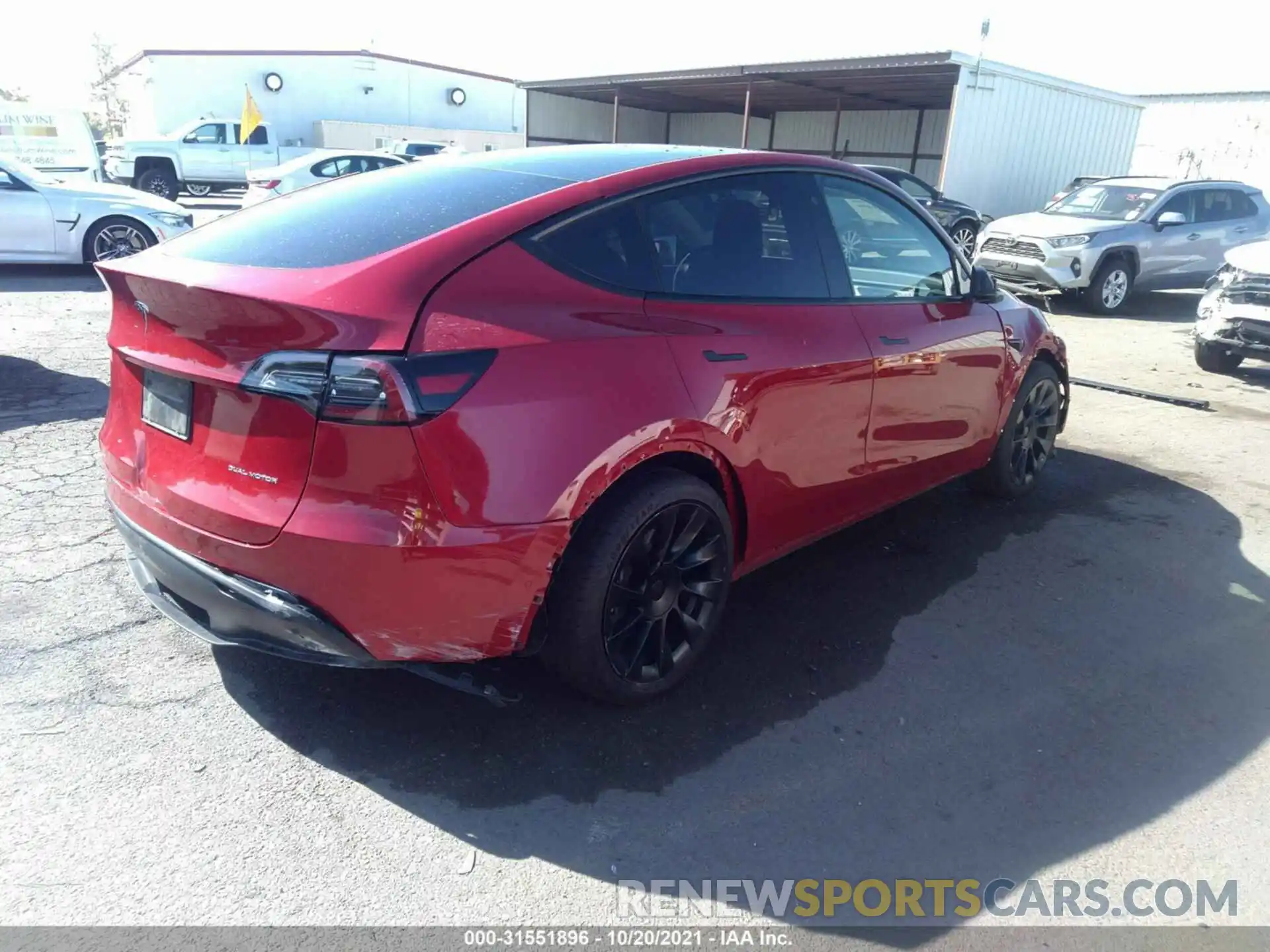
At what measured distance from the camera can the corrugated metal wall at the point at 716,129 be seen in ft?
103

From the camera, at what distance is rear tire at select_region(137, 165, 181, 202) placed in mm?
24125

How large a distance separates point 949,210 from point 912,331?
562 inches

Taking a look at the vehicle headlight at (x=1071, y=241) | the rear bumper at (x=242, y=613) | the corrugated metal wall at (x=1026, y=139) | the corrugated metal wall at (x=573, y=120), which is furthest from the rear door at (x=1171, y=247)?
the corrugated metal wall at (x=573, y=120)

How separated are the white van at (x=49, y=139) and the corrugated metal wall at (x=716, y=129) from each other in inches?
725

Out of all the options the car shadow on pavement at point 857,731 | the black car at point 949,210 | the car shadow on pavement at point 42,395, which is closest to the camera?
the car shadow on pavement at point 857,731

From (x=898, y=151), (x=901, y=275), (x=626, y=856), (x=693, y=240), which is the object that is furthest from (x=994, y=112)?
(x=626, y=856)

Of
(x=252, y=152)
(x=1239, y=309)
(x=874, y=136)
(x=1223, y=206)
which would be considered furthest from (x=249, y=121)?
(x=1239, y=309)

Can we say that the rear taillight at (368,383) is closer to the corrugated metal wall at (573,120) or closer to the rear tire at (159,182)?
the rear tire at (159,182)

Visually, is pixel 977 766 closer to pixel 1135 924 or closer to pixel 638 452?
pixel 1135 924

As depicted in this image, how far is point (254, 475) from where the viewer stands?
2475 millimetres

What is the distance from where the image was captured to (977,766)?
2.93m

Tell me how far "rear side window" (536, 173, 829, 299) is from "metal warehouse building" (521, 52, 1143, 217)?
48.6ft

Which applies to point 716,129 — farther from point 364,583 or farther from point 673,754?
point 364,583

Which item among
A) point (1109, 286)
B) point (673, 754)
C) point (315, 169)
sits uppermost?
point (315, 169)
